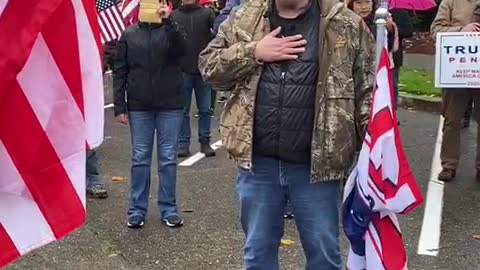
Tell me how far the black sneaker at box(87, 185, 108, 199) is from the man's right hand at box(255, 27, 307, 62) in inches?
142

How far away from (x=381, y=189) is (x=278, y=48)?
0.70m

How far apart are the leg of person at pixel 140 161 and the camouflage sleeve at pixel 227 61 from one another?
2257 mm

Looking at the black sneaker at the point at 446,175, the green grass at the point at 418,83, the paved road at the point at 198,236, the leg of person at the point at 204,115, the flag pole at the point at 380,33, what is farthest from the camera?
the green grass at the point at 418,83

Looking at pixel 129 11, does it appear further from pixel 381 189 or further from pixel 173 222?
pixel 381 189

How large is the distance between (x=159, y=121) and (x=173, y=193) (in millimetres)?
543

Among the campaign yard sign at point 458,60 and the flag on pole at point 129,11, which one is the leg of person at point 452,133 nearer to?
the campaign yard sign at point 458,60

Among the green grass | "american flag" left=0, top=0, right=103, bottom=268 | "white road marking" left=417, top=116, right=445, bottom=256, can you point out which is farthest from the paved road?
the green grass

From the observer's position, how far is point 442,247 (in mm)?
5637

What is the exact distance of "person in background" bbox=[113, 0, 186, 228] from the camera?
19.5 ft

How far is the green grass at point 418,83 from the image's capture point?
481 inches

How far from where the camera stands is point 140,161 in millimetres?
6066

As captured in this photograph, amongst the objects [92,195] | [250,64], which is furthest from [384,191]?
[92,195]

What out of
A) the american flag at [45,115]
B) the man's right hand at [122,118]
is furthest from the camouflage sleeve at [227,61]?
the man's right hand at [122,118]

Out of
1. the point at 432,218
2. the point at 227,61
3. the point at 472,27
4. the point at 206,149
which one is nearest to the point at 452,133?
the point at 472,27
